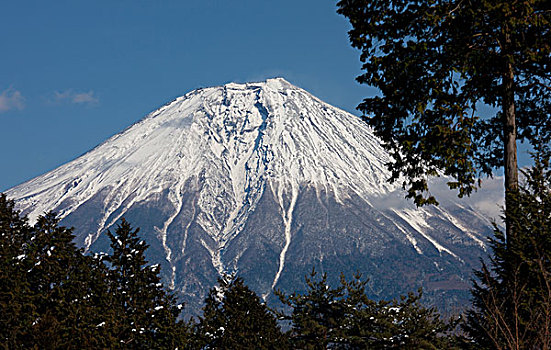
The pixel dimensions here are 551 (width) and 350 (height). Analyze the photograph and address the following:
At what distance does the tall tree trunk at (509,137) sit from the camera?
13.0 meters

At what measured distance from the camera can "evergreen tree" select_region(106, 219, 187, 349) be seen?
93.0ft

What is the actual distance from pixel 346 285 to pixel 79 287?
46.5ft

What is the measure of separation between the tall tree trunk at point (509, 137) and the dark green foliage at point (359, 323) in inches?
164

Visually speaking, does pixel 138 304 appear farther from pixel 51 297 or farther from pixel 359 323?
pixel 359 323

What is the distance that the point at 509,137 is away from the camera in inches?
513

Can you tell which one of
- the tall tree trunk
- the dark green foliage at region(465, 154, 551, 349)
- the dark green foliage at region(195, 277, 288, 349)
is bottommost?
the dark green foliage at region(465, 154, 551, 349)

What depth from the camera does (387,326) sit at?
679 inches

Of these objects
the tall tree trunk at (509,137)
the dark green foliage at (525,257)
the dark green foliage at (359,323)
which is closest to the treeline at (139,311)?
the dark green foliage at (359,323)

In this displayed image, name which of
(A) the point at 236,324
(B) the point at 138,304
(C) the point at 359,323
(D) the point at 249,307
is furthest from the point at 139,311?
(C) the point at 359,323

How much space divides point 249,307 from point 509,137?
28689 millimetres

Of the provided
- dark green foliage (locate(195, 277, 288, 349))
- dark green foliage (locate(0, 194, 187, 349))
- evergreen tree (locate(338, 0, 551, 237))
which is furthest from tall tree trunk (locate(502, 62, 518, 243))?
dark green foliage (locate(195, 277, 288, 349))

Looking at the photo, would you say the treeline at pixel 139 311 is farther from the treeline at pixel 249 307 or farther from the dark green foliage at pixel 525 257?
the dark green foliage at pixel 525 257

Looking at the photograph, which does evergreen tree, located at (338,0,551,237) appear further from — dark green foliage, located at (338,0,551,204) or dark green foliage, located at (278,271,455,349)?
dark green foliage, located at (278,271,455,349)

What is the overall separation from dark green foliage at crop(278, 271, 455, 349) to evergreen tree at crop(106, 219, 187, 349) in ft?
33.9
